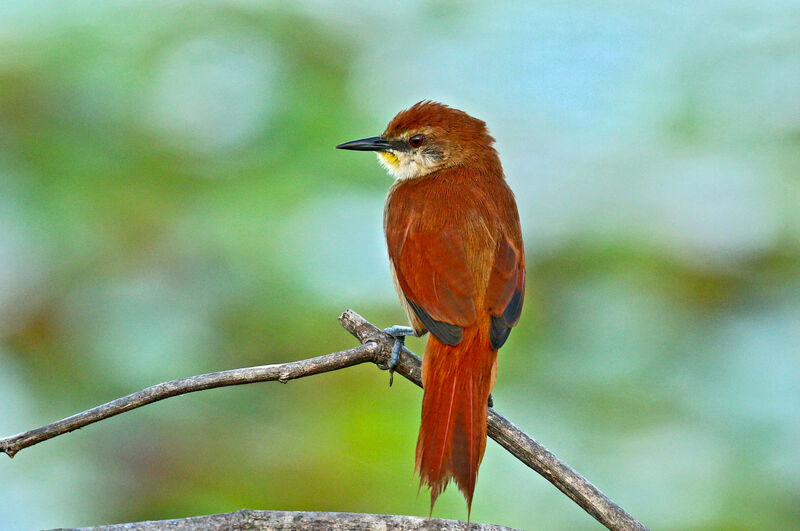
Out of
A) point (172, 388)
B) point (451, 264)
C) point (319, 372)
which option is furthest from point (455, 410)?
point (172, 388)

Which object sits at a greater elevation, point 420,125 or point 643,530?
point 420,125

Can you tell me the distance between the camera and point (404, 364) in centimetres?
292

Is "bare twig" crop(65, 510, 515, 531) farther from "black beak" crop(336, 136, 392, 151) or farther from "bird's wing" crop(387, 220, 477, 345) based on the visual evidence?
"black beak" crop(336, 136, 392, 151)

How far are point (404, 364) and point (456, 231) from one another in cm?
50

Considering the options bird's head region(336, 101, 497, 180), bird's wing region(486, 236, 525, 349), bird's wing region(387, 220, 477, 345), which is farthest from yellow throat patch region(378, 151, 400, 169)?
bird's wing region(486, 236, 525, 349)

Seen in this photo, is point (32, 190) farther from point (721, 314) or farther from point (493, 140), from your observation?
point (721, 314)

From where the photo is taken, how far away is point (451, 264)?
9.90 feet

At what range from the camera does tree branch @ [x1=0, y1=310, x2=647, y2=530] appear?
229 centimetres

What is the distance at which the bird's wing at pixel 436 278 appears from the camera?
2.86 m

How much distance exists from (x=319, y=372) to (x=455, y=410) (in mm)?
426

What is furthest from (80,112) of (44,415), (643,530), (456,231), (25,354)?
(643,530)

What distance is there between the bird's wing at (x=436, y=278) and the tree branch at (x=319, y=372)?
0.72 ft

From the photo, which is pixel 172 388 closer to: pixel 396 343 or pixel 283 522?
pixel 283 522

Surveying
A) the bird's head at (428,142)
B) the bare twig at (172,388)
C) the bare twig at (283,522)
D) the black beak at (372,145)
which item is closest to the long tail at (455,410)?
the bare twig at (283,522)
